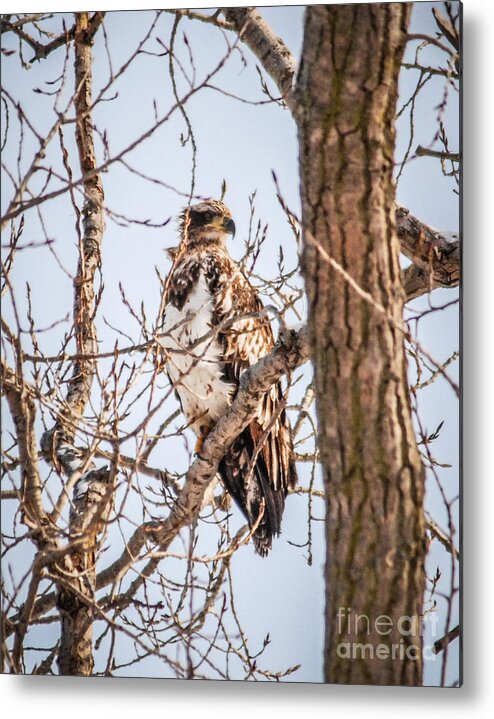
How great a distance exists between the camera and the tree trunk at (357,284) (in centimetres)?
158

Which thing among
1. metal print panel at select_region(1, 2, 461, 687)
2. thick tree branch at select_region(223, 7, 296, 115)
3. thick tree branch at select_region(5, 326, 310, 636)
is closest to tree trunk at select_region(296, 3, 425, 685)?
metal print panel at select_region(1, 2, 461, 687)

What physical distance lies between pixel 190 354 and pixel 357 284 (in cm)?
78

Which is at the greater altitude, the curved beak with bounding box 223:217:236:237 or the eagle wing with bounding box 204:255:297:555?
the curved beak with bounding box 223:217:236:237

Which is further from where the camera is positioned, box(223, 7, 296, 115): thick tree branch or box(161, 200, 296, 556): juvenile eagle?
box(161, 200, 296, 556): juvenile eagle

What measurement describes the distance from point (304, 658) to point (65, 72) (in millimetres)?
1608

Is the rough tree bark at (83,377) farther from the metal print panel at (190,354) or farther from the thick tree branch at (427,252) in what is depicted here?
the thick tree branch at (427,252)

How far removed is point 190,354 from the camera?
2.28m

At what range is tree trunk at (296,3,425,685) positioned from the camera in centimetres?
158

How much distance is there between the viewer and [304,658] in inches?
86.4

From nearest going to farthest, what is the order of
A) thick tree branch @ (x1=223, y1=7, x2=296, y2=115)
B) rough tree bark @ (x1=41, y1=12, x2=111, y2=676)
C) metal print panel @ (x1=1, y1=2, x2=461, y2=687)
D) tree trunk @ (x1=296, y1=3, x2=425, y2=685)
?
tree trunk @ (x1=296, y1=3, x2=425, y2=685)
metal print panel @ (x1=1, y1=2, x2=461, y2=687)
thick tree branch @ (x1=223, y1=7, x2=296, y2=115)
rough tree bark @ (x1=41, y1=12, x2=111, y2=676)

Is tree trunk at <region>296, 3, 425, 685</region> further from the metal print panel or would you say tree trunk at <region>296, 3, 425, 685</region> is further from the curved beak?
the curved beak

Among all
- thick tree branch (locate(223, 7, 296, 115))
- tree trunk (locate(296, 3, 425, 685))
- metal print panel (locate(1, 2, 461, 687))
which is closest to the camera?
tree trunk (locate(296, 3, 425, 685))

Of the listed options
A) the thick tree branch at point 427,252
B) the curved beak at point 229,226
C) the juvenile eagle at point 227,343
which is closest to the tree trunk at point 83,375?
the juvenile eagle at point 227,343

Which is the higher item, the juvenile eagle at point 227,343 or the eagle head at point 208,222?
the eagle head at point 208,222
